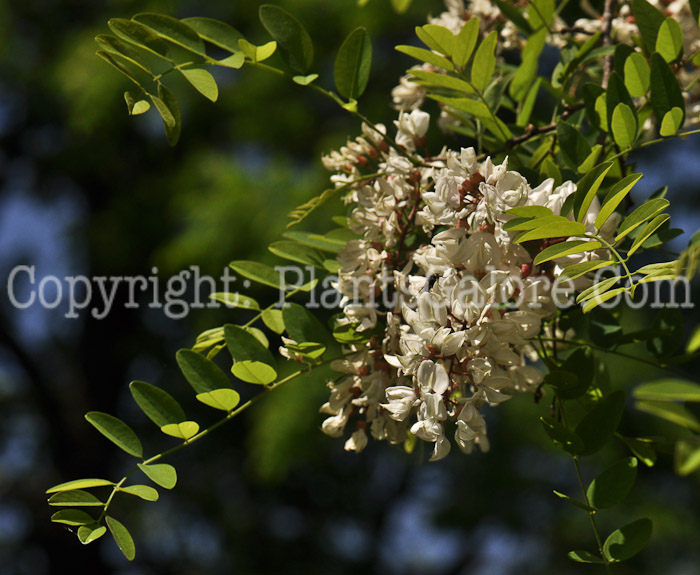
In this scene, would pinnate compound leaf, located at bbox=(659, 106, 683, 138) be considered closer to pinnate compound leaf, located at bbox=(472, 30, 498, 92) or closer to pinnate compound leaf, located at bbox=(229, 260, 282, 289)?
pinnate compound leaf, located at bbox=(472, 30, 498, 92)

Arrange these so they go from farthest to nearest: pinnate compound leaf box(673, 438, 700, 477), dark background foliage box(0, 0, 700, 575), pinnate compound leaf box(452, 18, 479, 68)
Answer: dark background foliage box(0, 0, 700, 575) < pinnate compound leaf box(452, 18, 479, 68) < pinnate compound leaf box(673, 438, 700, 477)

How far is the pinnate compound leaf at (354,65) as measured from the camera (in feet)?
1.81

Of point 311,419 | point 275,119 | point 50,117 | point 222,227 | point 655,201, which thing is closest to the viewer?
point 655,201

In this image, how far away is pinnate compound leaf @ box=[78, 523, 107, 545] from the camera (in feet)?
1.41

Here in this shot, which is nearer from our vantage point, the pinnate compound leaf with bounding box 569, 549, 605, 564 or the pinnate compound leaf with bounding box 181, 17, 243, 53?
the pinnate compound leaf with bounding box 569, 549, 605, 564

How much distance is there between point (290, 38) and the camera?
21.4 inches

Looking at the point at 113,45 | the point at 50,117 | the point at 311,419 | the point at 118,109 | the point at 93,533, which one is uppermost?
the point at 113,45

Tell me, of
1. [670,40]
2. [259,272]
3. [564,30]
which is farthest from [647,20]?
[259,272]

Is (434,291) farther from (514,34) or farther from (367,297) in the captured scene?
(514,34)

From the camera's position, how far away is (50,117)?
3.44 metres

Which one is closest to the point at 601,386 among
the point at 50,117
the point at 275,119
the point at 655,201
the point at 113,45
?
the point at 655,201

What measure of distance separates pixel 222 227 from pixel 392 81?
0.98 metres

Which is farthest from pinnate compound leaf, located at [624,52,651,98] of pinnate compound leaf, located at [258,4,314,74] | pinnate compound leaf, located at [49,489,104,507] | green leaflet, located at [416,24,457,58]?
pinnate compound leaf, located at [49,489,104,507]

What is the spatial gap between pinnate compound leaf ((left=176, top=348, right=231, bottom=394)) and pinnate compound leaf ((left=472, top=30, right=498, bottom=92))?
27 cm
